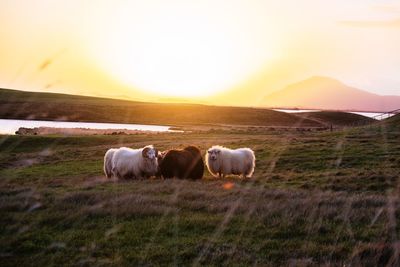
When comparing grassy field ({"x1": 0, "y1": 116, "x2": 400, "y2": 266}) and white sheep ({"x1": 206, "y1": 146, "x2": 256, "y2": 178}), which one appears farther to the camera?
white sheep ({"x1": 206, "y1": 146, "x2": 256, "y2": 178})

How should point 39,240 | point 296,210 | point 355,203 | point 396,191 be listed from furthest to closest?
1. point 396,191
2. point 355,203
3. point 296,210
4. point 39,240

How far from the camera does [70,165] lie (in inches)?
1129

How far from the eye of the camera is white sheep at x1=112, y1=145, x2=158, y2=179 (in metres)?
20.8

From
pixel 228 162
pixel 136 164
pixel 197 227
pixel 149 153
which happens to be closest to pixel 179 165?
pixel 149 153

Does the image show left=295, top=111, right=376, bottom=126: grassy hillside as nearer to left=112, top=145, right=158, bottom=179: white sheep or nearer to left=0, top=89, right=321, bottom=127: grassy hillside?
left=0, top=89, right=321, bottom=127: grassy hillside

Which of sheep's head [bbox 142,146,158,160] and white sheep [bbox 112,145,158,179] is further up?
sheep's head [bbox 142,146,158,160]

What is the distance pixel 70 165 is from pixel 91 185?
11430 mm

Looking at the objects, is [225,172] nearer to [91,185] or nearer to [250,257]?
[91,185]

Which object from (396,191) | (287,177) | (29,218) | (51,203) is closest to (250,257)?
(29,218)

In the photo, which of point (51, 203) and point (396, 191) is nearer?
point (51, 203)

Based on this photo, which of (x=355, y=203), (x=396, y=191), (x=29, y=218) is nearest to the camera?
(x=29, y=218)

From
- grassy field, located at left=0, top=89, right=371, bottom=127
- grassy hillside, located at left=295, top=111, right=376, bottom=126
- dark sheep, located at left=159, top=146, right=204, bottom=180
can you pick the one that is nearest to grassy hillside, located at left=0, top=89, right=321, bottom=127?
grassy field, located at left=0, top=89, right=371, bottom=127

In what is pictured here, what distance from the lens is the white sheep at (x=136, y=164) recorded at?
2075 centimetres

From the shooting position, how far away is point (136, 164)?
21.0 meters
